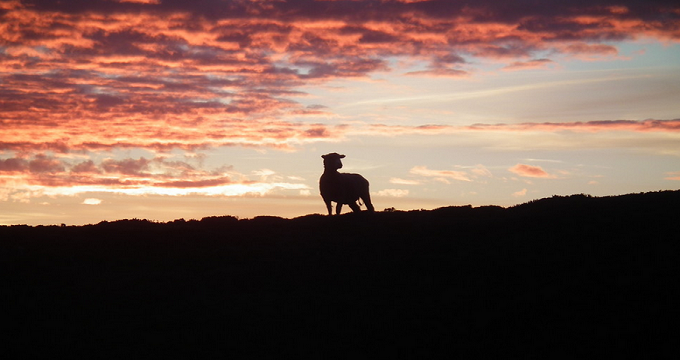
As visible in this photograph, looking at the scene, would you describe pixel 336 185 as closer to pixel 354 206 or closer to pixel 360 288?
pixel 354 206

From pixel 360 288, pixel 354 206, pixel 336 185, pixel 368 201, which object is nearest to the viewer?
pixel 360 288

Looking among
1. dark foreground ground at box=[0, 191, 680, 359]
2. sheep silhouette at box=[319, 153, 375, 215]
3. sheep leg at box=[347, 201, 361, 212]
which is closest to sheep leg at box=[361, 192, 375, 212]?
sheep leg at box=[347, 201, 361, 212]

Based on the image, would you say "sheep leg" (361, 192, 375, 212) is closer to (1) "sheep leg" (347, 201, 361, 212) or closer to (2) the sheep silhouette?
(1) "sheep leg" (347, 201, 361, 212)

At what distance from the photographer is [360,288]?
851 inches

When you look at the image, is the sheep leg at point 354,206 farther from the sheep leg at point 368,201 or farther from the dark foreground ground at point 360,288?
the dark foreground ground at point 360,288

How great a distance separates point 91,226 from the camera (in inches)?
1260

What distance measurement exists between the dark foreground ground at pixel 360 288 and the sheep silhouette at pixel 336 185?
19.2 ft

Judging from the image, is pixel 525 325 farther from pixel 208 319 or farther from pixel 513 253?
pixel 208 319

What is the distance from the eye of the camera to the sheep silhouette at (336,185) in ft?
120

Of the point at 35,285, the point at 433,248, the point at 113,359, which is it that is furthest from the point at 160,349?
the point at 433,248

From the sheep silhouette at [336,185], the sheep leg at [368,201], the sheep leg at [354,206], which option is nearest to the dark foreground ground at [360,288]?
the sheep silhouette at [336,185]

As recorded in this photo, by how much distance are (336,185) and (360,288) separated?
603 inches

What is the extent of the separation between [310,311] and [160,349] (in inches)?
169

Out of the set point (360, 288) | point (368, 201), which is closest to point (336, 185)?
point (368, 201)
